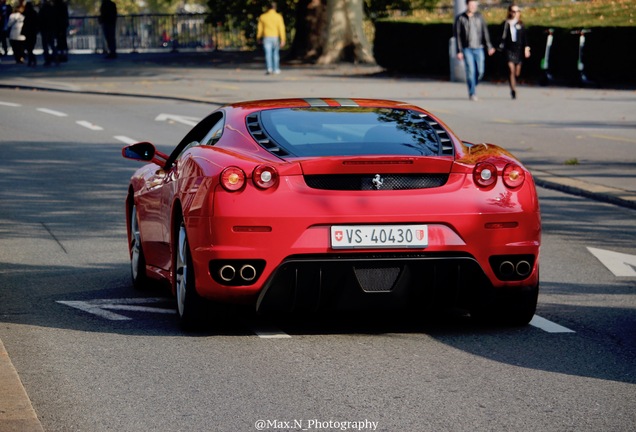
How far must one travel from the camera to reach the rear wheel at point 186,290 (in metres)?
7.84

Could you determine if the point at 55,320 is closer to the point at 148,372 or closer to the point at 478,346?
the point at 148,372

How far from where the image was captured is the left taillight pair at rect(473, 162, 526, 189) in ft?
25.3

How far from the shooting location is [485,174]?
25.3 ft

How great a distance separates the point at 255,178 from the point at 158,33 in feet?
169

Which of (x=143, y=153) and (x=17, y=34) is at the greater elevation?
(x=143, y=153)

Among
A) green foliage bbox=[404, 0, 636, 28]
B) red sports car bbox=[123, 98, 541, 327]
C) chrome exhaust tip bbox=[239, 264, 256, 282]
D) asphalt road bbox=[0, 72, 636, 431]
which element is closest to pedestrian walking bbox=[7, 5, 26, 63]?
green foliage bbox=[404, 0, 636, 28]

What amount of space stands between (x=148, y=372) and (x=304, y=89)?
86.0 ft

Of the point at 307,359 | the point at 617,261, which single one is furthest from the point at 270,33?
the point at 307,359

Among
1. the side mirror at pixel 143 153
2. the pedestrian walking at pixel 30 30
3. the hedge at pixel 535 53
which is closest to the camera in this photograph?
the side mirror at pixel 143 153

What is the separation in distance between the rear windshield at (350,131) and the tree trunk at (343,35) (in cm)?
3509

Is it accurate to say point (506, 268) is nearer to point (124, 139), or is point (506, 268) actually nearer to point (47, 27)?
point (124, 139)

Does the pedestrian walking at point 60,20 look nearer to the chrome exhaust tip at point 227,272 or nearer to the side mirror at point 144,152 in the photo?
the side mirror at point 144,152

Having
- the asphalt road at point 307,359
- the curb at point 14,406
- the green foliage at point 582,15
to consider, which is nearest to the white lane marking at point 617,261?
the asphalt road at point 307,359

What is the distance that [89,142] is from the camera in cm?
2238
